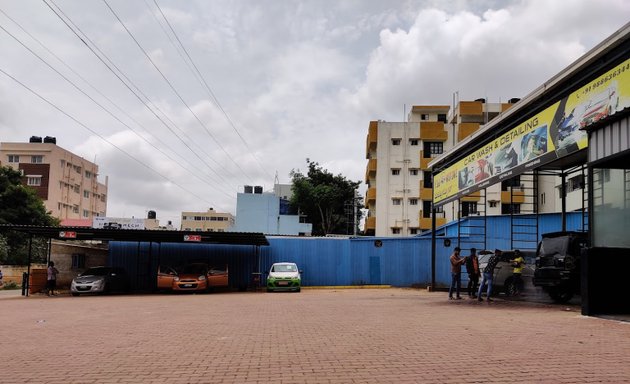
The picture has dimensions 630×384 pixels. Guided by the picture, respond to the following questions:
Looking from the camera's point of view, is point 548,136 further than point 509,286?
No

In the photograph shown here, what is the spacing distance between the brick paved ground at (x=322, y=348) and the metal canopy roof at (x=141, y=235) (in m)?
11.6

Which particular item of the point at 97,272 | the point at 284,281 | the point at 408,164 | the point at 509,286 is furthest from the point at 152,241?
the point at 408,164

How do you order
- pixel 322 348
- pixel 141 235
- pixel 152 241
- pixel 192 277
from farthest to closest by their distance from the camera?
1. pixel 152 241
2. pixel 141 235
3. pixel 192 277
4. pixel 322 348

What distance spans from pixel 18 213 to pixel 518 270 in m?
40.0

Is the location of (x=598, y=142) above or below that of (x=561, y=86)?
below

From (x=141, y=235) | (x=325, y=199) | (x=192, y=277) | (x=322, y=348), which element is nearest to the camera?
(x=322, y=348)

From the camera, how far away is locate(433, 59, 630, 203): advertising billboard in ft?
35.8

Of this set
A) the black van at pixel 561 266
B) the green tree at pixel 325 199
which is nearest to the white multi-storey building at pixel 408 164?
the green tree at pixel 325 199

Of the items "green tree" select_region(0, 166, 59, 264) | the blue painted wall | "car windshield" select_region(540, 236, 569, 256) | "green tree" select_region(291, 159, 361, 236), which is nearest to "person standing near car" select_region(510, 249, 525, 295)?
"car windshield" select_region(540, 236, 569, 256)

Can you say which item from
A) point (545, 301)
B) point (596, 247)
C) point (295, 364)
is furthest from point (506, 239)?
point (295, 364)

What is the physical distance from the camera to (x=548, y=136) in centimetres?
1349

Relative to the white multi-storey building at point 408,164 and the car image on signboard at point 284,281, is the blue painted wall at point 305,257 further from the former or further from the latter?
the white multi-storey building at point 408,164

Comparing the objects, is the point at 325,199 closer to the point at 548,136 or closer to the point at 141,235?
the point at 141,235

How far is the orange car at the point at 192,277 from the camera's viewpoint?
23969 millimetres
